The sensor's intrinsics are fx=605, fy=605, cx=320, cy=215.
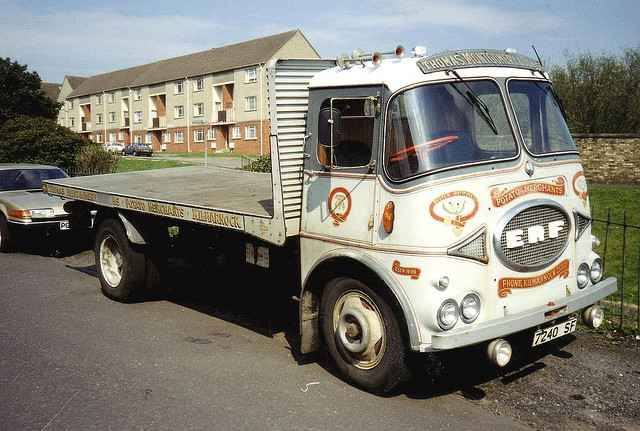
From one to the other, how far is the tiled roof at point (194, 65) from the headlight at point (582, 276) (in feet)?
158

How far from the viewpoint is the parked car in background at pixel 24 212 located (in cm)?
1093

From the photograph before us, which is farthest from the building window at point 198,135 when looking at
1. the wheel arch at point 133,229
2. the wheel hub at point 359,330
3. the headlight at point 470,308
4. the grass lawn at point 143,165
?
the headlight at point 470,308

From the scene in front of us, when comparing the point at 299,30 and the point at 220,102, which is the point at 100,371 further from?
the point at 220,102

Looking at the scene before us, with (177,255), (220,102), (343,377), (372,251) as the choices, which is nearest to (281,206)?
(372,251)

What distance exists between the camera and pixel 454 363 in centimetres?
549

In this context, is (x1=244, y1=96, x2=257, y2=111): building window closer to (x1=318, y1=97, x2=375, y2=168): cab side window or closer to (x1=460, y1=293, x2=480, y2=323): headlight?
(x1=318, y1=97, x2=375, y2=168): cab side window

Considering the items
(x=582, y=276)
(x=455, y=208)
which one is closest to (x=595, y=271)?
(x=582, y=276)

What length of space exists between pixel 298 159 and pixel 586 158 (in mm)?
17386

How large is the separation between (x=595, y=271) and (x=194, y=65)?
59477 mm

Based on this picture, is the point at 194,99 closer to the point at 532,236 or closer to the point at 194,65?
the point at 194,65

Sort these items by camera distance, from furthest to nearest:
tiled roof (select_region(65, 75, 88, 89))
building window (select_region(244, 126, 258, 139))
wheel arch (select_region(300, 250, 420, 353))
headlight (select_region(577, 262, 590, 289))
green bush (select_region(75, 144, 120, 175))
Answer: tiled roof (select_region(65, 75, 88, 89)) < building window (select_region(244, 126, 258, 139)) < green bush (select_region(75, 144, 120, 175)) < headlight (select_region(577, 262, 590, 289)) < wheel arch (select_region(300, 250, 420, 353))

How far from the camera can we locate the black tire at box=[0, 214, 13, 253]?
1141 centimetres

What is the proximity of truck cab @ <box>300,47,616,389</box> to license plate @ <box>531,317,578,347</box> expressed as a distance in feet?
0.03

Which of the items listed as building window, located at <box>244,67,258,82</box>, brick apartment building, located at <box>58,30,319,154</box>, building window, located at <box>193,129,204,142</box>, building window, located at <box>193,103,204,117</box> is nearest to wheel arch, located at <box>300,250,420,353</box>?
brick apartment building, located at <box>58,30,319,154</box>
